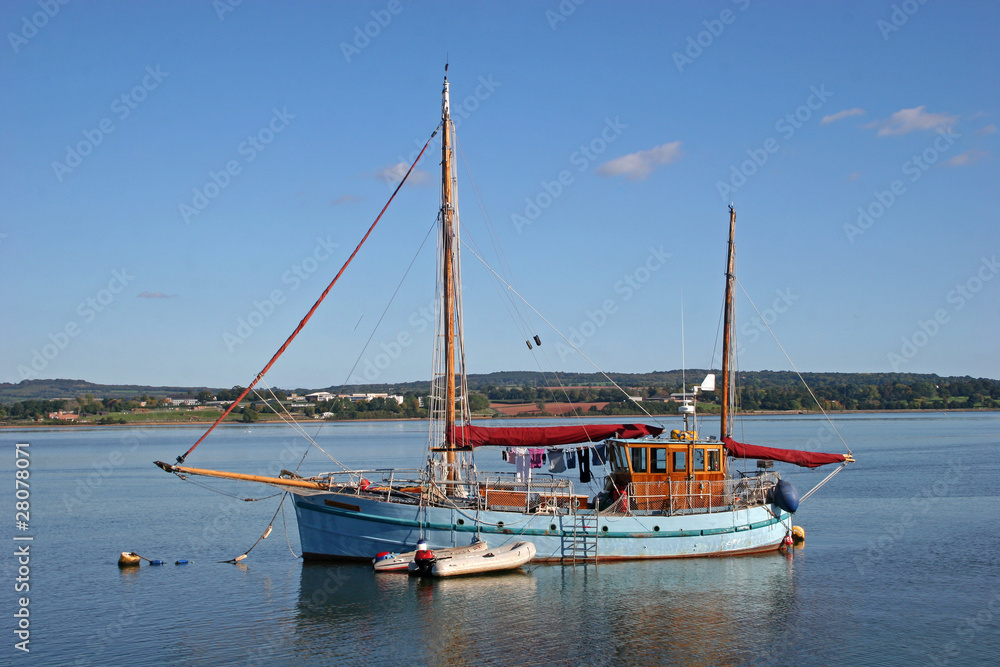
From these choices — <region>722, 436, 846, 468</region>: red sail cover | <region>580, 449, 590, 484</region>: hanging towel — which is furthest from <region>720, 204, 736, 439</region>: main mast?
<region>580, 449, 590, 484</region>: hanging towel

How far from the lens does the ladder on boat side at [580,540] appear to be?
3244cm

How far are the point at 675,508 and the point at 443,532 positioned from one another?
8.99 metres

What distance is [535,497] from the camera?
33.1 m

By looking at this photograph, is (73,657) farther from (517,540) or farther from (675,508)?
(675,508)

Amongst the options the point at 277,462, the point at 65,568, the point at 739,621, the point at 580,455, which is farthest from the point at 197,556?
the point at 277,462

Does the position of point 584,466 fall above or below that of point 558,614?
above

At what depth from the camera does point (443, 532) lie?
3166cm

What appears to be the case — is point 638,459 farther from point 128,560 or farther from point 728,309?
point 128,560

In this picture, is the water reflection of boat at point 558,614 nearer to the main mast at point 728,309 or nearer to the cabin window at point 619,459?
the cabin window at point 619,459

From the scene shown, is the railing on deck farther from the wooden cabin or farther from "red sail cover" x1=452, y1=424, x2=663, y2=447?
the wooden cabin

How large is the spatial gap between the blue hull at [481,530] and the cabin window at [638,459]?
2065 mm

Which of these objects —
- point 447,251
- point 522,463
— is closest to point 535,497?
point 522,463

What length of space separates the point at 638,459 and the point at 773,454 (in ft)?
20.1

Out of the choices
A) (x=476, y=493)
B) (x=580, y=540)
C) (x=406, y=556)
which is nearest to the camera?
(x=406, y=556)
